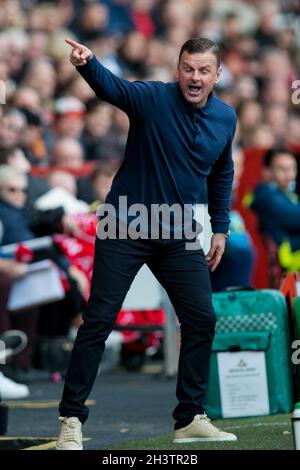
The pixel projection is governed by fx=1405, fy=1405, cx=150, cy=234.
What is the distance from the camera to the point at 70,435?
6.77 metres

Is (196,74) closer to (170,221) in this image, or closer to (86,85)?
(170,221)

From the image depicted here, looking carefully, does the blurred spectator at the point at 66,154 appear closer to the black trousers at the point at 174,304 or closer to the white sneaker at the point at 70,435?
the black trousers at the point at 174,304

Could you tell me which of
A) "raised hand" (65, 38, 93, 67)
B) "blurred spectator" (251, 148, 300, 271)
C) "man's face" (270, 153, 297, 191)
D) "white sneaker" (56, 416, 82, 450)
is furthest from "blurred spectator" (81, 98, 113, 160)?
"raised hand" (65, 38, 93, 67)

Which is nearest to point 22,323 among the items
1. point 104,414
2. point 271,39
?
point 104,414

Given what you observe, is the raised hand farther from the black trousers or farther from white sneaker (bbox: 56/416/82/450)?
white sneaker (bbox: 56/416/82/450)

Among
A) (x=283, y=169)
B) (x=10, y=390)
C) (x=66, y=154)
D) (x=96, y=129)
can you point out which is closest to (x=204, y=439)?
(x=10, y=390)

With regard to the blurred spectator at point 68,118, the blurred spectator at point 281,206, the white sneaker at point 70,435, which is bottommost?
the white sneaker at point 70,435

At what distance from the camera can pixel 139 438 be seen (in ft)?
25.2

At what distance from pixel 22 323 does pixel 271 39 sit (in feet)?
35.9

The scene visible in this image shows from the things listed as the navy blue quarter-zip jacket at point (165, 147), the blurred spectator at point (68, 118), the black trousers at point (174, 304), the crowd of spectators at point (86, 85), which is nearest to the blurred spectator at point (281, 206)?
the crowd of spectators at point (86, 85)

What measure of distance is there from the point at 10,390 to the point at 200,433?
370 cm

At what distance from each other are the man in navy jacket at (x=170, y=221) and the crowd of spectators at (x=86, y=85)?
14.7 feet

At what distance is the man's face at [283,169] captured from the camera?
38.7ft

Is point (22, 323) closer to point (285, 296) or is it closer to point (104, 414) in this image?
point (104, 414)
